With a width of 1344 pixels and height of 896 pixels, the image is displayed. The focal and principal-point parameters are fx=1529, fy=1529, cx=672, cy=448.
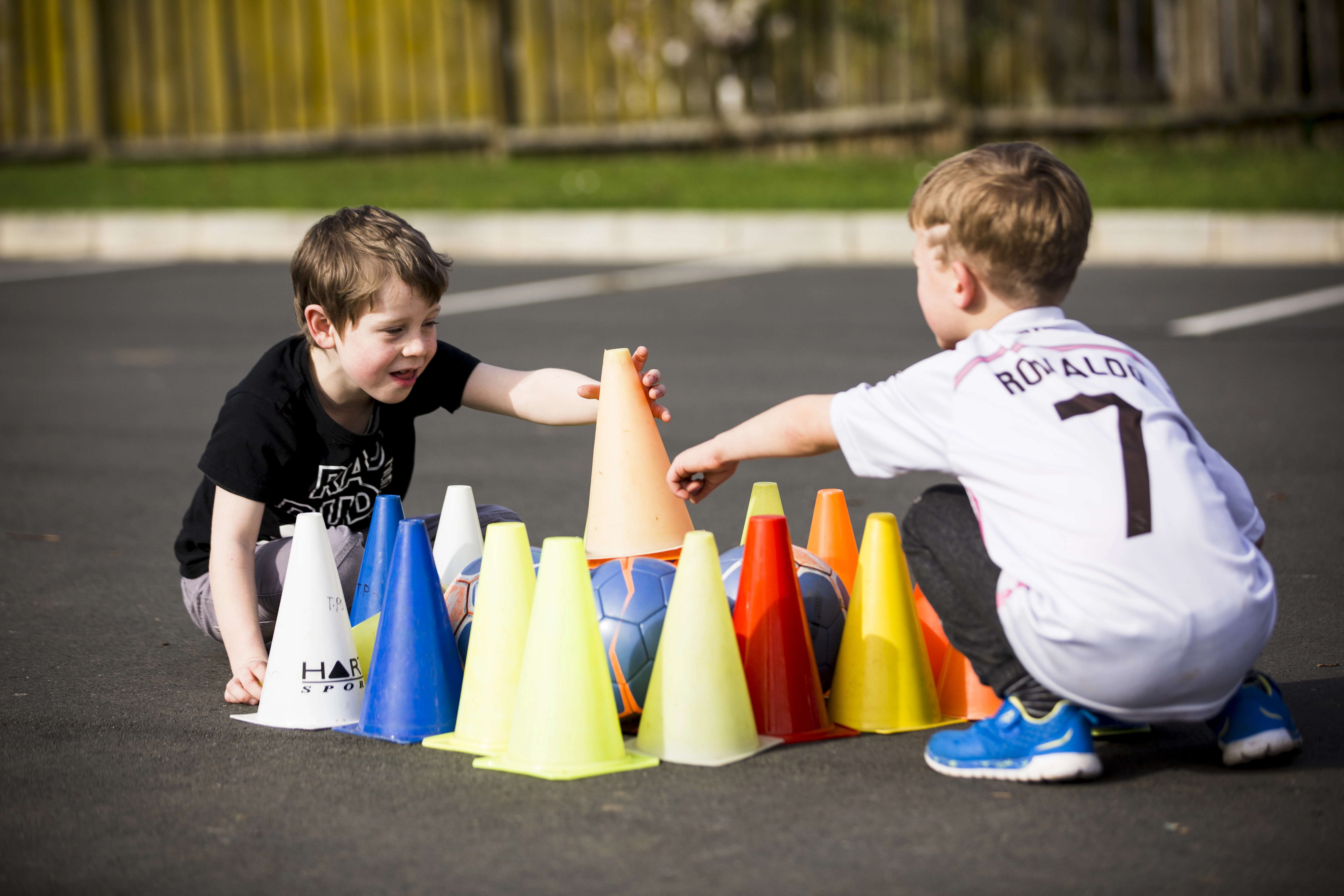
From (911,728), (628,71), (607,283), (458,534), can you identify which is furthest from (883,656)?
(628,71)

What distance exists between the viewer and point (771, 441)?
3115 millimetres

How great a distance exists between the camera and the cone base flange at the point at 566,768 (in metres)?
3.02

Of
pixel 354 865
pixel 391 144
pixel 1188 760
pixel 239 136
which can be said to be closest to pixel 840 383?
pixel 1188 760

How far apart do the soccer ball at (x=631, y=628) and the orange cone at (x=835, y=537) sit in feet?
1.93

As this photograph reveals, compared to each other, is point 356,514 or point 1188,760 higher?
point 356,514

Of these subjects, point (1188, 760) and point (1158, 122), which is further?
point (1158, 122)

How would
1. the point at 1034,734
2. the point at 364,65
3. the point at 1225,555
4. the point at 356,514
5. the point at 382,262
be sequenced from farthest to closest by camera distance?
the point at 364,65, the point at 356,514, the point at 382,262, the point at 1034,734, the point at 1225,555

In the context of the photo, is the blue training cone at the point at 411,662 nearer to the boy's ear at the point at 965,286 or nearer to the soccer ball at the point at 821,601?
the soccer ball at the point at 821,601

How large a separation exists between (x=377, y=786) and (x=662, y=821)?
1.94 feet

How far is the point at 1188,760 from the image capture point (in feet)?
10.1

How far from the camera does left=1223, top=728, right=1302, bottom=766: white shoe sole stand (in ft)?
9.70

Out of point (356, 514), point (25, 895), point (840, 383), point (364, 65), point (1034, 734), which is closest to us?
point (25, 895)

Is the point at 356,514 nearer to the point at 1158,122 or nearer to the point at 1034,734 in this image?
the point at 1034,734

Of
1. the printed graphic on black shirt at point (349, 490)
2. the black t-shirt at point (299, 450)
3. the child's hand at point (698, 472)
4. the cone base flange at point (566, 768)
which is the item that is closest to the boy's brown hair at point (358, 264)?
the black t-shirt at point (299, 450)
